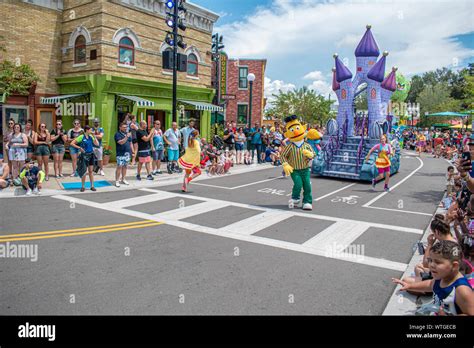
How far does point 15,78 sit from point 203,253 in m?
13.4

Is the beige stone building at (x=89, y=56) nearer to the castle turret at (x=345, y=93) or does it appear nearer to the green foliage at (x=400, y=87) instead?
the castle turret at (x=345, y=93)

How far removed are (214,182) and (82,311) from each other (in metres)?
9.22

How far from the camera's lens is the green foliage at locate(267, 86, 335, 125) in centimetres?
4491

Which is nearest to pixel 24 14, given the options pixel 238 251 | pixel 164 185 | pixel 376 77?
pixel 164 185

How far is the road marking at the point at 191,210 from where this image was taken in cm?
801

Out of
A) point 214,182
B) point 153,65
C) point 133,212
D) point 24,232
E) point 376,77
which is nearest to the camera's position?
point 24,232

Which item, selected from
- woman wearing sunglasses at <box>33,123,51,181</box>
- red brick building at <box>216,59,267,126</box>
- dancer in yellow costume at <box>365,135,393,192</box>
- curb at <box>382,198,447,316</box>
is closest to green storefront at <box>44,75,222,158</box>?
woman wearing sunglasses at <box>33,123,51,181</box>

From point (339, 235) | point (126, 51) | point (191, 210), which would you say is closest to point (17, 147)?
point (191, 210)

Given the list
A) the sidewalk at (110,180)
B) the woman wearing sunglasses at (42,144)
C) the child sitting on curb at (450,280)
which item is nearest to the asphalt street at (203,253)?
the sidewalk at (110,180)

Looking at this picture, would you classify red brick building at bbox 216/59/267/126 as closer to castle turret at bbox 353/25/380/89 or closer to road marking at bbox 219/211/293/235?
castle turret at bbox 353/25/380/89

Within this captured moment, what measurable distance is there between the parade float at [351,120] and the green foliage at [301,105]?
28187 mm

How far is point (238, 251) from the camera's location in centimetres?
589

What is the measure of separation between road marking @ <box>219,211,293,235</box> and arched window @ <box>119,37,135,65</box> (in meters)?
12.1
